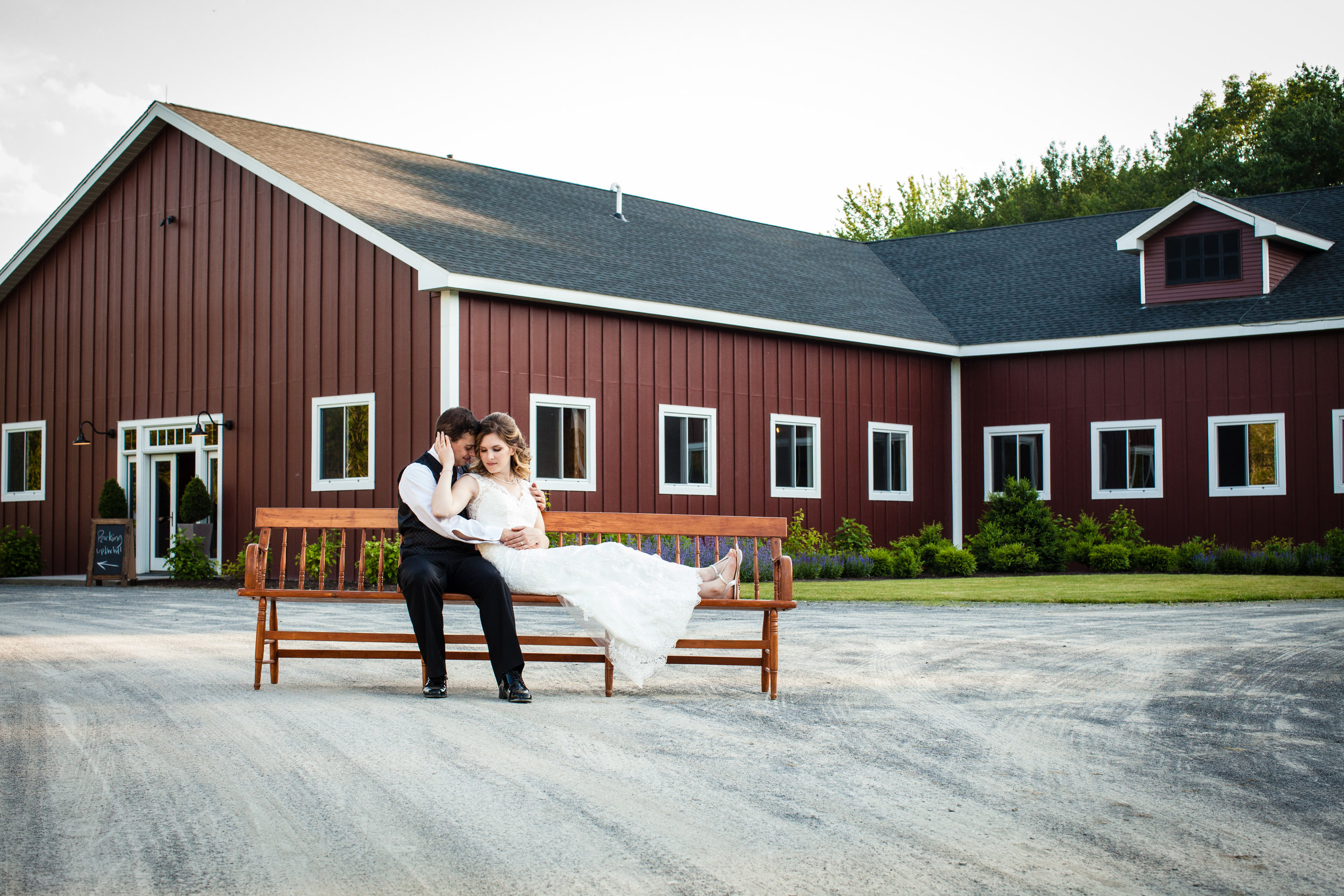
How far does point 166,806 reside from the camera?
4.39 metres

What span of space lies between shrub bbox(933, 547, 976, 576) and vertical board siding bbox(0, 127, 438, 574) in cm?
736

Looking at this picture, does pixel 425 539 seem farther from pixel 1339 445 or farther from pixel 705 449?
pixel 1339 445

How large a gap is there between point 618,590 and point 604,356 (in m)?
10.5

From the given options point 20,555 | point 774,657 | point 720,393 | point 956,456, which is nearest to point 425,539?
point 774,657

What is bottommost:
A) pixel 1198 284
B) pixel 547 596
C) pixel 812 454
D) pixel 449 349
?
pixel 547 596

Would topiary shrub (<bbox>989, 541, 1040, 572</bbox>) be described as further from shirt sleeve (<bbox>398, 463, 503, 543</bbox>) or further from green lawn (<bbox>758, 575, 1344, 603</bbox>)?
shirt sleeve (<bbox>398, 463, 503, 543</bbox>)

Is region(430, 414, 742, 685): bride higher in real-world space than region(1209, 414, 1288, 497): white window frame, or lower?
lower

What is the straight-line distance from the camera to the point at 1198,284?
20719mm

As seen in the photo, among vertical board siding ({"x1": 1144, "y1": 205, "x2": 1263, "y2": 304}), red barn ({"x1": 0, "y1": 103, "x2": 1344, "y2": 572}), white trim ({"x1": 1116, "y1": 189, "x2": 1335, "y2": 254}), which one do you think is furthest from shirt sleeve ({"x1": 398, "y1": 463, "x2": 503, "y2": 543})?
vertical board siding ({"x1": 1144, "y1": 205, "x2": 1263, "y2": 304})

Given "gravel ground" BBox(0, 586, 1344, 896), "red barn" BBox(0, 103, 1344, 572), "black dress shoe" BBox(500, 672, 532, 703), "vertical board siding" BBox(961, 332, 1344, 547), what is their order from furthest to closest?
"vertical board siding" BBox(961, 332, 1344, 547) < "red barn" BBox(0, 103, 1344, 572) < "black dress shoe" BBox(500, 672, 532, 703) < "gravel ground" BBox(0, 586, 1344, 896)

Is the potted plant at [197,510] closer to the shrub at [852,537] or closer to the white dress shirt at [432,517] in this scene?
the shrub at [852,537]

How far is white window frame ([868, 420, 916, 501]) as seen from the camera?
20.7 metres

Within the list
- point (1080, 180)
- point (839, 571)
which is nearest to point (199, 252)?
point (839, 571)

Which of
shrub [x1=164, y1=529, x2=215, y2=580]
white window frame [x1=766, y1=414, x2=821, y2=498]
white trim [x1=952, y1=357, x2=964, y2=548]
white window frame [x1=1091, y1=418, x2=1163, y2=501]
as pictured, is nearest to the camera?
shrub [x1=164, y1=529, x2=215, y2=580]
